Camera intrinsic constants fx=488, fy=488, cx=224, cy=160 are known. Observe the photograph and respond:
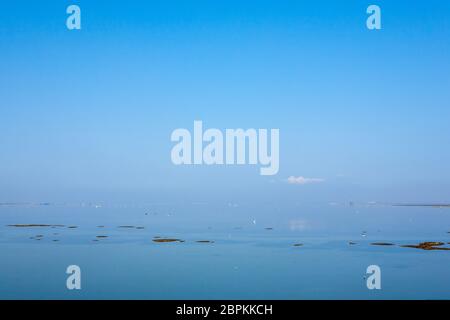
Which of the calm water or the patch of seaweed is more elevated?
the calm water

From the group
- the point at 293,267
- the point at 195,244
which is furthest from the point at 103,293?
the point at 195,244

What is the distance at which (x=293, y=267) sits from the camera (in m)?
35.9

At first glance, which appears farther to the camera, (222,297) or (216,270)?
(216,270)

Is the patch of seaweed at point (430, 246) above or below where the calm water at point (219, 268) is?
below

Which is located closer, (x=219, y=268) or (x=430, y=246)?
(x=219, y=268)

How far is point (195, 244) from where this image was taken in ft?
160

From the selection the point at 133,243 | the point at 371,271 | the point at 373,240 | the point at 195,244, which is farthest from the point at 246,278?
the point at 373,240

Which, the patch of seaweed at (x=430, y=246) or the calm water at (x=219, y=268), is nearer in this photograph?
the calm water at (x=219, y=268)

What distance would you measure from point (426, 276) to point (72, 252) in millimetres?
28783

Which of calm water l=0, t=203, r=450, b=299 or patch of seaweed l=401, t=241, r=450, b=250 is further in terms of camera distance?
patch of seaweed l=401, t=241, r=450, b=250
